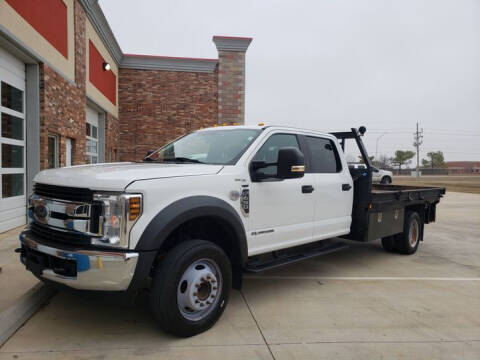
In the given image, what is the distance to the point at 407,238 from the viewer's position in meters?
6.45

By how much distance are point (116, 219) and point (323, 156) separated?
3083 mm

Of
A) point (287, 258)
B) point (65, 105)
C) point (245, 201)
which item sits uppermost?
point (65, 105)

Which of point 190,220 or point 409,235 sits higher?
point 190,220

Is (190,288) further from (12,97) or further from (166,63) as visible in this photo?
(166,63)

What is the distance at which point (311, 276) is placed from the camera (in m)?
5.21

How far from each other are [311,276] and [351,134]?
2.37 meters

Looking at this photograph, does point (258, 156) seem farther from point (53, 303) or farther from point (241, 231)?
point (53, 303)

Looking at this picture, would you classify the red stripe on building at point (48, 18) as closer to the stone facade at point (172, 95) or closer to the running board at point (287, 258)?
the stone facade at point (172, 95)

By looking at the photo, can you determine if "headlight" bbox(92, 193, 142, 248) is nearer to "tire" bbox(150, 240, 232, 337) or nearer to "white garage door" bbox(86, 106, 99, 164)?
"tire" bbox(150, 240, 232, 337)

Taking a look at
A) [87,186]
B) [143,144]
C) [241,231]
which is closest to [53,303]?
[87,186]

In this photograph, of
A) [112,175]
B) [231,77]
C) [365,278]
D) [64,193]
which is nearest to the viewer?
[112,175]

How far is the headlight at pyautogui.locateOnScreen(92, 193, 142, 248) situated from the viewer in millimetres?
2818

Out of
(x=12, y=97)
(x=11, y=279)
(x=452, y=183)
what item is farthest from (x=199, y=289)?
(x=452, y=183)

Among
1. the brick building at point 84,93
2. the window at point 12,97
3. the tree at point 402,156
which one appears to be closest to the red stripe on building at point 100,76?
the brick building at point 84,93
